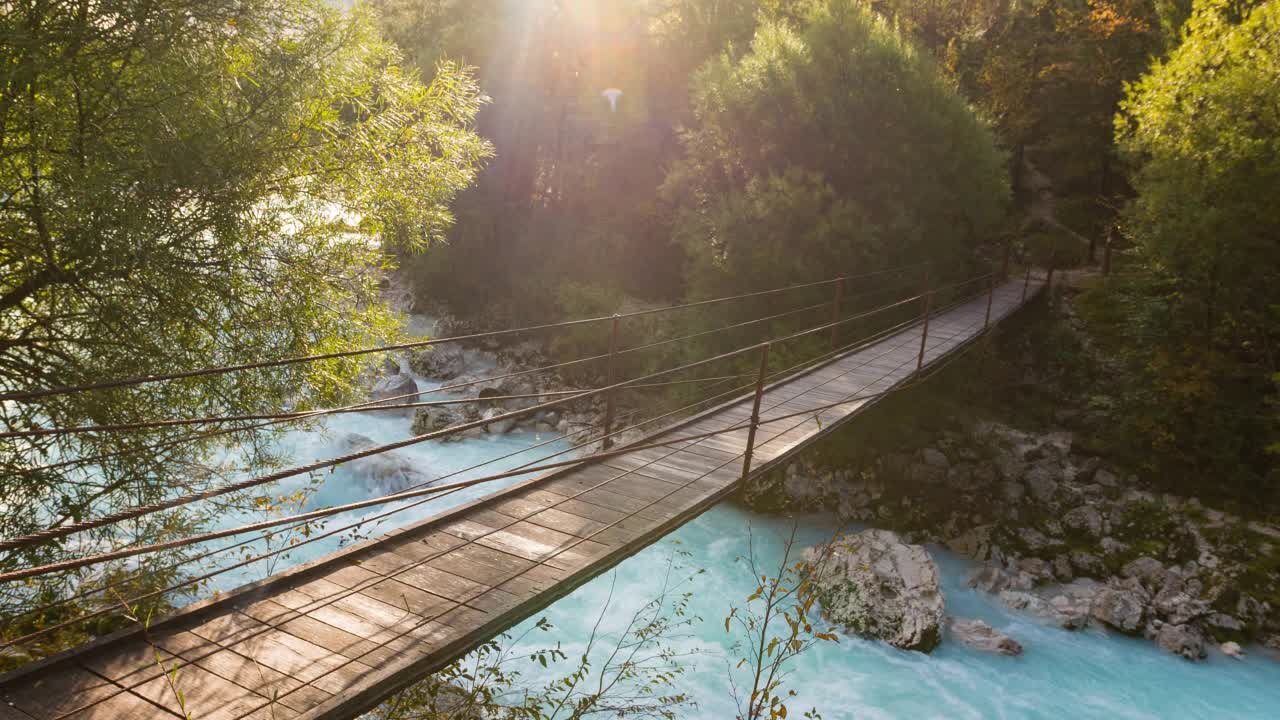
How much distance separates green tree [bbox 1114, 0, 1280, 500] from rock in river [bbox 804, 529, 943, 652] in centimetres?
456

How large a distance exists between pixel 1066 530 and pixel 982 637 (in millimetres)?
2987

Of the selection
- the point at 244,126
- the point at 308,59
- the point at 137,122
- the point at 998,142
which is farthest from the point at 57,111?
the point at 998,142

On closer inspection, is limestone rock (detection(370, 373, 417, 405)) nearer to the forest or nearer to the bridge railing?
the forest

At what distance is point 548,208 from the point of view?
19766 mm

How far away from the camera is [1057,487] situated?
36.8 ft

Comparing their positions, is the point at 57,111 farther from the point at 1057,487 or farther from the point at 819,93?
the point at 1057,487

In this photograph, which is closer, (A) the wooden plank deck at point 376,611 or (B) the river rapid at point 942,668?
(A) the wooden plank deck at point 376,611

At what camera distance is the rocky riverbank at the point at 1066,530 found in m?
8.88

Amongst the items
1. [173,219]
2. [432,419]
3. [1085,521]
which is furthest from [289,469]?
[432,419]

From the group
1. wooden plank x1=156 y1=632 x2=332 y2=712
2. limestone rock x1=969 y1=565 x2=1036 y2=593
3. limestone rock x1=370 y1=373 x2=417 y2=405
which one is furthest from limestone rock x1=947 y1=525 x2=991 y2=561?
limestone rock x1=370 y1=373 x2=417 y2=405

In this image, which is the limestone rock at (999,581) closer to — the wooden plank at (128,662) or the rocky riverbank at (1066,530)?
the rocky riverbank at (1066,530)

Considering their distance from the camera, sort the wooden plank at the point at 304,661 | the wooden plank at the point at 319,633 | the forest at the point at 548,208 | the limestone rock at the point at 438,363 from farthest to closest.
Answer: the limestone rock at the point at 438,363 < the forest at the point at 548,208 < the wooden plank at the point at 319,633 < the wooden plank at the point at 304,661

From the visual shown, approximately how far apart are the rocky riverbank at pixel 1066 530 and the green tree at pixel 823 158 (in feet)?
10.7

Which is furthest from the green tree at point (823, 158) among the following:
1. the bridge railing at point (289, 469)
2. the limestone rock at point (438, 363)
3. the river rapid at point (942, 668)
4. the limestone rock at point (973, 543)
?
the limestone rock at point (438, 363)
